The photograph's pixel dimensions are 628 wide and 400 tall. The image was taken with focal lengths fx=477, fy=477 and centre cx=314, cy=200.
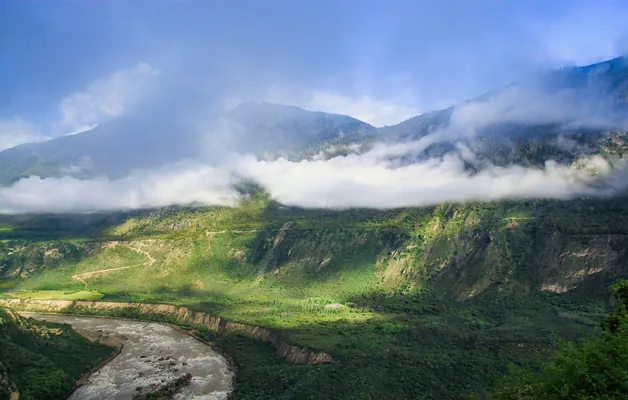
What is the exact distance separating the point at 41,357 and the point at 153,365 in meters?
29.0

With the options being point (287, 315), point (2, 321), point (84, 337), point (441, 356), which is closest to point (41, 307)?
point (84, 337)

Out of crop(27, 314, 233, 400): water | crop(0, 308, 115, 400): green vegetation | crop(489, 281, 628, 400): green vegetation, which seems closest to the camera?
crop(489, 281, 628, 400): green vegetation

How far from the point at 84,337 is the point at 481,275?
133356 millimetres

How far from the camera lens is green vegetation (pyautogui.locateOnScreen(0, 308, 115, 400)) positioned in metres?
92.3

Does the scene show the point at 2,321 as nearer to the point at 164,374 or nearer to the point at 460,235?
the point at 164,374

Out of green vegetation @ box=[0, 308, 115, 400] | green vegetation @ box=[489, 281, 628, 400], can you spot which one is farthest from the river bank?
green vegetation @ box=[489, 281, 628, 400]

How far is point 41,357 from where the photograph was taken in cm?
10656

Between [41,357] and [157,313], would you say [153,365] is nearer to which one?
[41,357]

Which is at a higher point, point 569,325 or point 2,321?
point 2,321

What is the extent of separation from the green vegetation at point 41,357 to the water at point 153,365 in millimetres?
4459

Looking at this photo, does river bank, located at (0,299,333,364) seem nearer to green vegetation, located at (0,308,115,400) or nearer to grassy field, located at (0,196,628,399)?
grassy field, located at (0,196,628,399)

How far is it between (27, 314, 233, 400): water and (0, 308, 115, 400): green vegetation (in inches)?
176

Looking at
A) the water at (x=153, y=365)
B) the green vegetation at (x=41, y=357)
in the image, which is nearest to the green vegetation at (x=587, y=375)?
the water at (x=153, y=365)

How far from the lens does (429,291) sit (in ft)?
589
